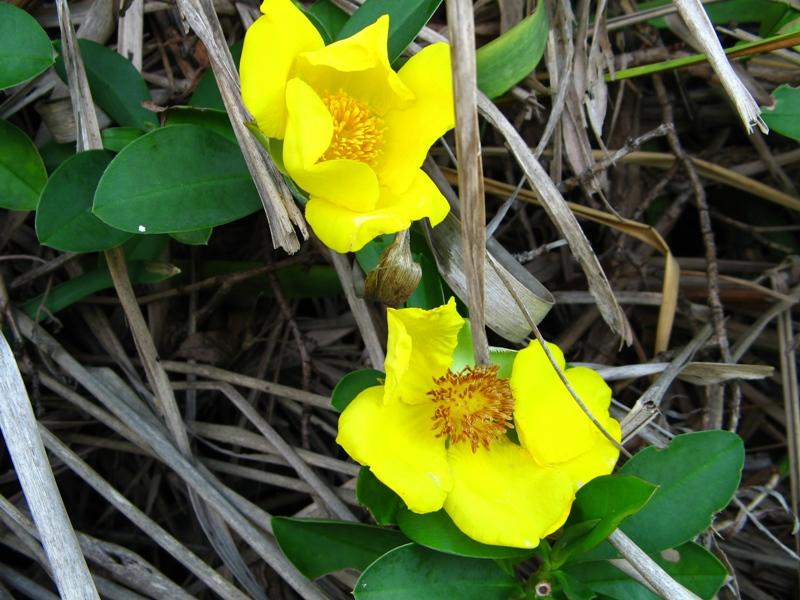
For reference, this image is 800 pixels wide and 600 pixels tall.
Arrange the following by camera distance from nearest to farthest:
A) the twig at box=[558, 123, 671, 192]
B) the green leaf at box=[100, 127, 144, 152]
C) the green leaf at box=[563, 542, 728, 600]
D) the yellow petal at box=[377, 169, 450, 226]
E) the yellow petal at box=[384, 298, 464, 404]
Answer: the yellow petal at box=[384, 298, 464, 404], the yellow petal at box=[377, 169, 450, 226], the green leaf at box=[563, 542, 728, 600], the green leaf at box=[100, 127, 144, 152], the twig at box=[558, 123, 671, 192]

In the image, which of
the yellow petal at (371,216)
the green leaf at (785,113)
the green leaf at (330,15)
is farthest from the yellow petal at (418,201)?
the green leaf at (785,113)

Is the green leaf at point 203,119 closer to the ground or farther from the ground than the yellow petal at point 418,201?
farther from the ground

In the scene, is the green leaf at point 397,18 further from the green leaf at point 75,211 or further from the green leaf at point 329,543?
the green leaf at point 329,543

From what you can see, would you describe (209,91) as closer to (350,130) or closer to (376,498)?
(350,130)

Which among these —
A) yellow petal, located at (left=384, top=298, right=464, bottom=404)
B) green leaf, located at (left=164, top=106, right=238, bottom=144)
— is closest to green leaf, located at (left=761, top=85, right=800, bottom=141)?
yellow petal, located at (left=384, top=298, right=464, bottom=404)

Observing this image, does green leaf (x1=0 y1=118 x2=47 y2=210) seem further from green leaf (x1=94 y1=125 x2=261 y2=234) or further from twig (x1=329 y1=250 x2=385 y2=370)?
twig (x1=329 y1=250 x2=385 y2=370)

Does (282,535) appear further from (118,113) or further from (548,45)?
(548,45)

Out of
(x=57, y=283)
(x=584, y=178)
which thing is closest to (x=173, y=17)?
(x=57, y=283)
